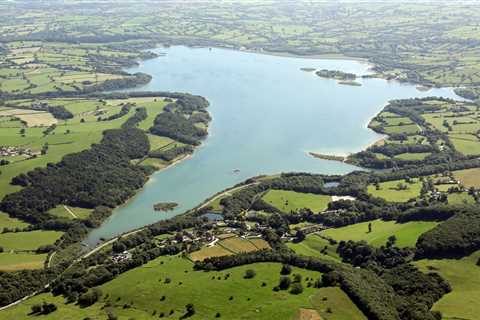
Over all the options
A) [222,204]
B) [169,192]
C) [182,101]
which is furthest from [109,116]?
[222,204]

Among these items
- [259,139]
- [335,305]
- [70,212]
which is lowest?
[70,212]

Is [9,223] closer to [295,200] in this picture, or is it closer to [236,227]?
[236,227]

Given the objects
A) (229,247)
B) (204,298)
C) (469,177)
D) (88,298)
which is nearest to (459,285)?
(204,298)

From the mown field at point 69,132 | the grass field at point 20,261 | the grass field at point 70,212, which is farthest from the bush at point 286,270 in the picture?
the mown field at point 69,132

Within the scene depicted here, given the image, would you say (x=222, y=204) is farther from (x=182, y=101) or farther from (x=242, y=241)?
(x=182, y=101)

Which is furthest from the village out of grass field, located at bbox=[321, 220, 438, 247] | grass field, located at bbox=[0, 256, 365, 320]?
grass field, located at bbox=[321, 220, 438, 247]

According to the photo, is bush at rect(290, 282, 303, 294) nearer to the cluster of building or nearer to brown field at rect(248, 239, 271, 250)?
brown field at rect(248, 239, 271, 250)
